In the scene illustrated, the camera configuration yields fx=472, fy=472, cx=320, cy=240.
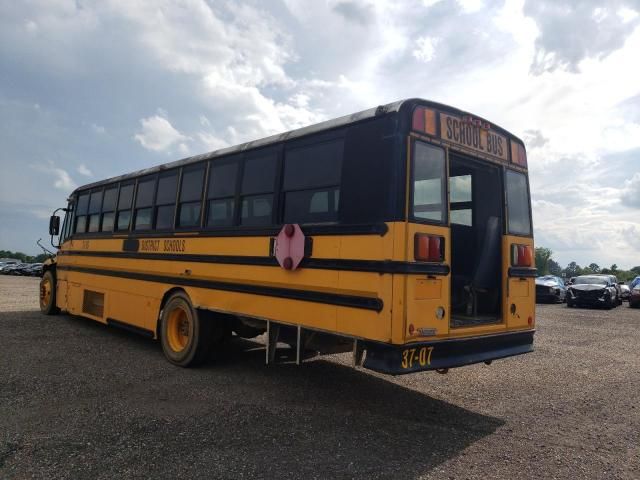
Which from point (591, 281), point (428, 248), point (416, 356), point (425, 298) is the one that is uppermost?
point (591, 281)

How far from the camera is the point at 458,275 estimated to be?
5516mm

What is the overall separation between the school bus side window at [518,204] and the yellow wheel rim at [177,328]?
14.3 feet

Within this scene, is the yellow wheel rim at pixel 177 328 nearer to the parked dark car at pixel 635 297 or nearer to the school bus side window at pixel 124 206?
the school bus side window at pixel 124 206

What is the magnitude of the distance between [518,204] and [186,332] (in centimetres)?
456

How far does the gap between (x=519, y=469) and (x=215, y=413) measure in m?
2.62

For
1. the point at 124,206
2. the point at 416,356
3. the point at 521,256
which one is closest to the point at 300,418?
the point at 416,356

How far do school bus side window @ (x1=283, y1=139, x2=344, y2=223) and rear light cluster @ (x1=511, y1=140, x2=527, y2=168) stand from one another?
7.32 ft

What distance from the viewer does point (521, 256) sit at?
535 centimetres

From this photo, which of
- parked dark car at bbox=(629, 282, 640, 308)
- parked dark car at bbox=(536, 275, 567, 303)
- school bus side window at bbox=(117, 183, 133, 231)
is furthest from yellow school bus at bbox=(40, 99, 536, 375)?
parked dark car at bbox=(629, 282, 640, 308)

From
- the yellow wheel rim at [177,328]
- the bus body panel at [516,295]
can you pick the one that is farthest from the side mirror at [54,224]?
the bus body panel at [516,295]

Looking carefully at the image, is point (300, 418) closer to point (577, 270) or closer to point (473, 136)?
point (473, 136)

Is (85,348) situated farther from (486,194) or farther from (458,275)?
(486,194)

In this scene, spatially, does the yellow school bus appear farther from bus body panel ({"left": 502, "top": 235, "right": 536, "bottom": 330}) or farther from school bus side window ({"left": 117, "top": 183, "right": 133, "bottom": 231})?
school bus side window ({"left": 117, "top": 183, "right": 133, "bottom": 231})

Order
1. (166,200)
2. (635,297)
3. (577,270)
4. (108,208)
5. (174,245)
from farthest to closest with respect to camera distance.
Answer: (577,270)
(635,297)
(108,208)
(166,200)
(174,245)
